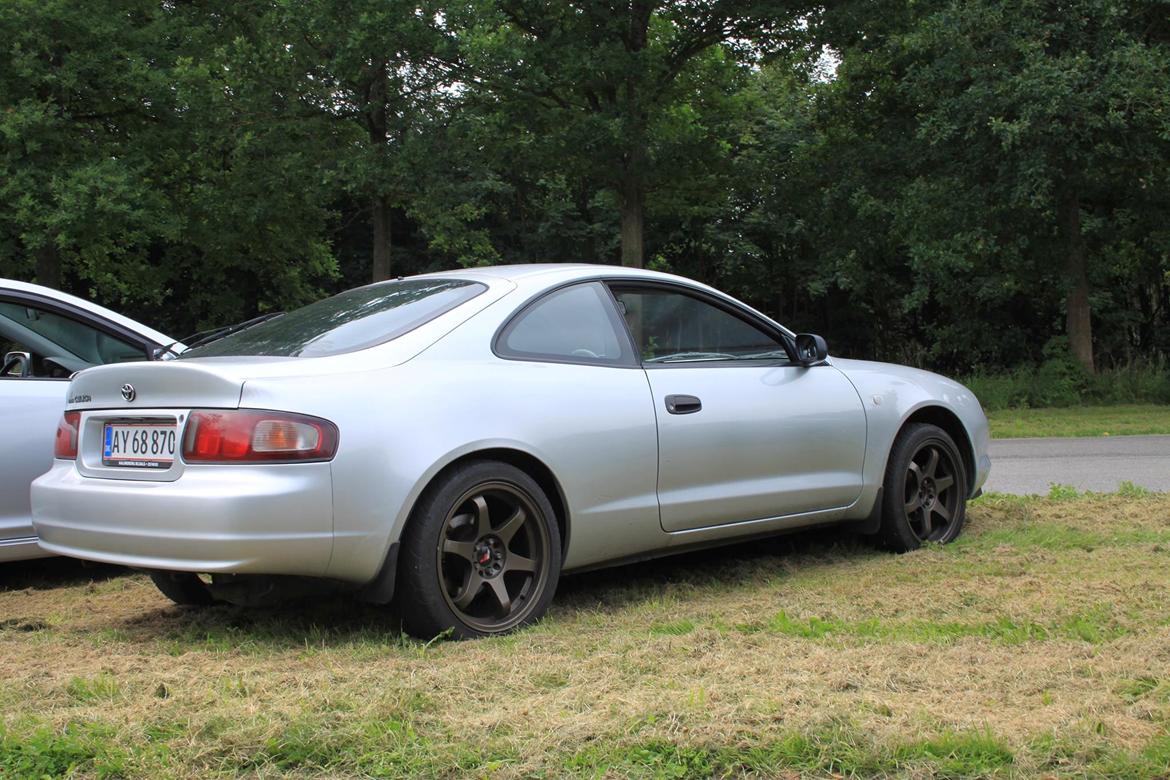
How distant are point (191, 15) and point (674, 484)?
83.6 ft

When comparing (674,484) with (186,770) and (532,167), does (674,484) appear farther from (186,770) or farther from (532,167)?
(532,167)

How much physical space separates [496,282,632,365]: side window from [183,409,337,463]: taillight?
0.97m

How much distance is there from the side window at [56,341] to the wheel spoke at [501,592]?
2768 millimetres

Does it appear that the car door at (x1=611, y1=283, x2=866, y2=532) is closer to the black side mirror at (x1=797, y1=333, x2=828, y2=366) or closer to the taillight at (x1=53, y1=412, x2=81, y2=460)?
the black side mirror at (x1=797, y1=333, x2=828, y2=366)

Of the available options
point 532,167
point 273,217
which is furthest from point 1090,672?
point 273,217

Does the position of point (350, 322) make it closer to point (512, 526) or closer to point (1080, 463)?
point (512, 526)

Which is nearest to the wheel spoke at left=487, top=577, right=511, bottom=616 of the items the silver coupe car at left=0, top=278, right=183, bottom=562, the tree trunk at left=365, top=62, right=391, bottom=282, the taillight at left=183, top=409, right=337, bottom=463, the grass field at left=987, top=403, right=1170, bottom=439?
the taillight at left=183, top=409, right=337, bottom=463

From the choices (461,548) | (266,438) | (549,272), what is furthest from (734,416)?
(266,438)

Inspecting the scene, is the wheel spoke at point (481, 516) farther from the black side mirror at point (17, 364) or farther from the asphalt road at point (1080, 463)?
the asphalt road at point (1080, 463)

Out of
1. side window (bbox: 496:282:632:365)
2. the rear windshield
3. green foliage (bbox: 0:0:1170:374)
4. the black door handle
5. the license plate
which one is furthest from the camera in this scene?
green foliage (bbox: 0:0:1170:374)

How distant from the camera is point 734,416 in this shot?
19.0 feet

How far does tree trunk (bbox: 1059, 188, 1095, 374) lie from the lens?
22.5 meters

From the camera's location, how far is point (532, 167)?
81.6ft

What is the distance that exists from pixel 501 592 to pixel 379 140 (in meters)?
21.5
